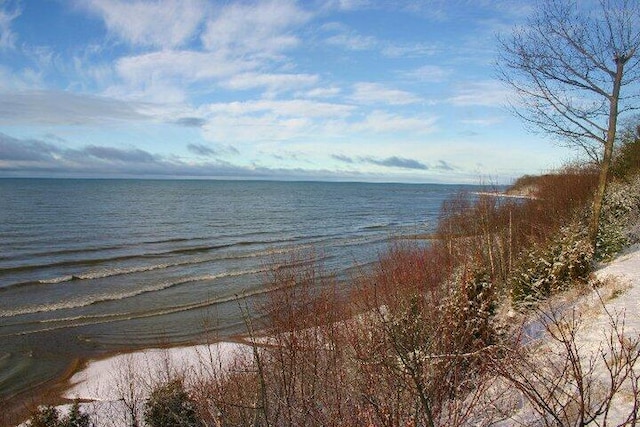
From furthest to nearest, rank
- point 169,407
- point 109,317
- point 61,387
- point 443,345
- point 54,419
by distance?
point 109,317, point 61,387, point 169,407, point 54,419, point 443,345

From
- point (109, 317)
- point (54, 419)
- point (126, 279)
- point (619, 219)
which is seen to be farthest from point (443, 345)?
point (126, 279)

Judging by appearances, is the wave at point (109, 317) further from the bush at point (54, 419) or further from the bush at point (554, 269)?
the bush at point (554, 269)

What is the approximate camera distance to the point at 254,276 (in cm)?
2661

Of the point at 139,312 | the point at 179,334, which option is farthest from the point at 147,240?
the point at 179,334

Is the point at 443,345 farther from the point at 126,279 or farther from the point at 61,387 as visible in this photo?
the point at 126,279

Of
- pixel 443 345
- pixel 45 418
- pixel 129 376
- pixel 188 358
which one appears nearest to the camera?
pixel 443 345

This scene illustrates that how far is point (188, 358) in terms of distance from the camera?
15.5 meters

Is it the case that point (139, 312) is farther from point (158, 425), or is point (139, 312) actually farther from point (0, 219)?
point (0, 219)

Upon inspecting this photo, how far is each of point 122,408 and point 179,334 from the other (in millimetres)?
6685

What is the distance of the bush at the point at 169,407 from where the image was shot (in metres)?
9.95

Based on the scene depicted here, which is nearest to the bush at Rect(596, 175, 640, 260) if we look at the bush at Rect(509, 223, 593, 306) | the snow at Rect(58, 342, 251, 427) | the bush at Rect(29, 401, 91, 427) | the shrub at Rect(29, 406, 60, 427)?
the bush at Rect(509, 223, 593, 306)

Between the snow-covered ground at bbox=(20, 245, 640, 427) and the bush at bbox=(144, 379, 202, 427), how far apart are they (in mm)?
536

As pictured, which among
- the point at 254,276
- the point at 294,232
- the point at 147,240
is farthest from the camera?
the point at 294,232

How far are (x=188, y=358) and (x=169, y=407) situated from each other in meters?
5.80
